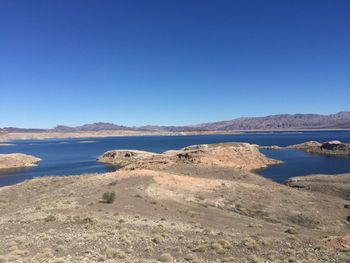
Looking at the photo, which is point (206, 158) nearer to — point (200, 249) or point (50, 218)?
point (50, 218)

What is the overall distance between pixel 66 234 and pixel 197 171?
39.6 m

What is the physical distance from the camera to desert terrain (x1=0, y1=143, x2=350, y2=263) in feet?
59.6

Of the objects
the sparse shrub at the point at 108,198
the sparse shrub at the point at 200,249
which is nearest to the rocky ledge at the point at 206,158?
the sparse shrub at the point at 108,198

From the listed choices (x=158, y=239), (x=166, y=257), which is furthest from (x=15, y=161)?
(x=166, y=257)

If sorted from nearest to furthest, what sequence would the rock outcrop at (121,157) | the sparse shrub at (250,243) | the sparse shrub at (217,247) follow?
the sparse shrub at (217,247) < the sparse shrub at (250,243) < the rock outcrop at (121,157)

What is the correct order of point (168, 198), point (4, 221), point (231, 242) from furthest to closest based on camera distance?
point (168, 198) < point (4, 221) < point (231, 242)

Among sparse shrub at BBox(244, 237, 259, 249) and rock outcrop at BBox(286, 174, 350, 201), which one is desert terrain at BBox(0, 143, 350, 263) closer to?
sparse shrub at BBox(244, 237, 259, 249)

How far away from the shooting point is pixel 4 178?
267 ft

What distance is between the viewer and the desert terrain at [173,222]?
18.2 m

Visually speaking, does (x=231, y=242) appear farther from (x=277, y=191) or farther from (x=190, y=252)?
(x=277, y=191)

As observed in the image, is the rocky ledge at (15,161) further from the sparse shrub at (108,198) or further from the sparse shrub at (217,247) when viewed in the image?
the sparse shrub at (217,247)

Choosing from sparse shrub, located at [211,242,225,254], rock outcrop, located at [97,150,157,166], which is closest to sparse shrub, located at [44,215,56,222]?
sparse shrub, located at [211,242,225,254]

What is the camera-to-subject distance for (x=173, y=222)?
2681cm

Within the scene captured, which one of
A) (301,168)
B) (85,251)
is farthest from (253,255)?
(301,168)
